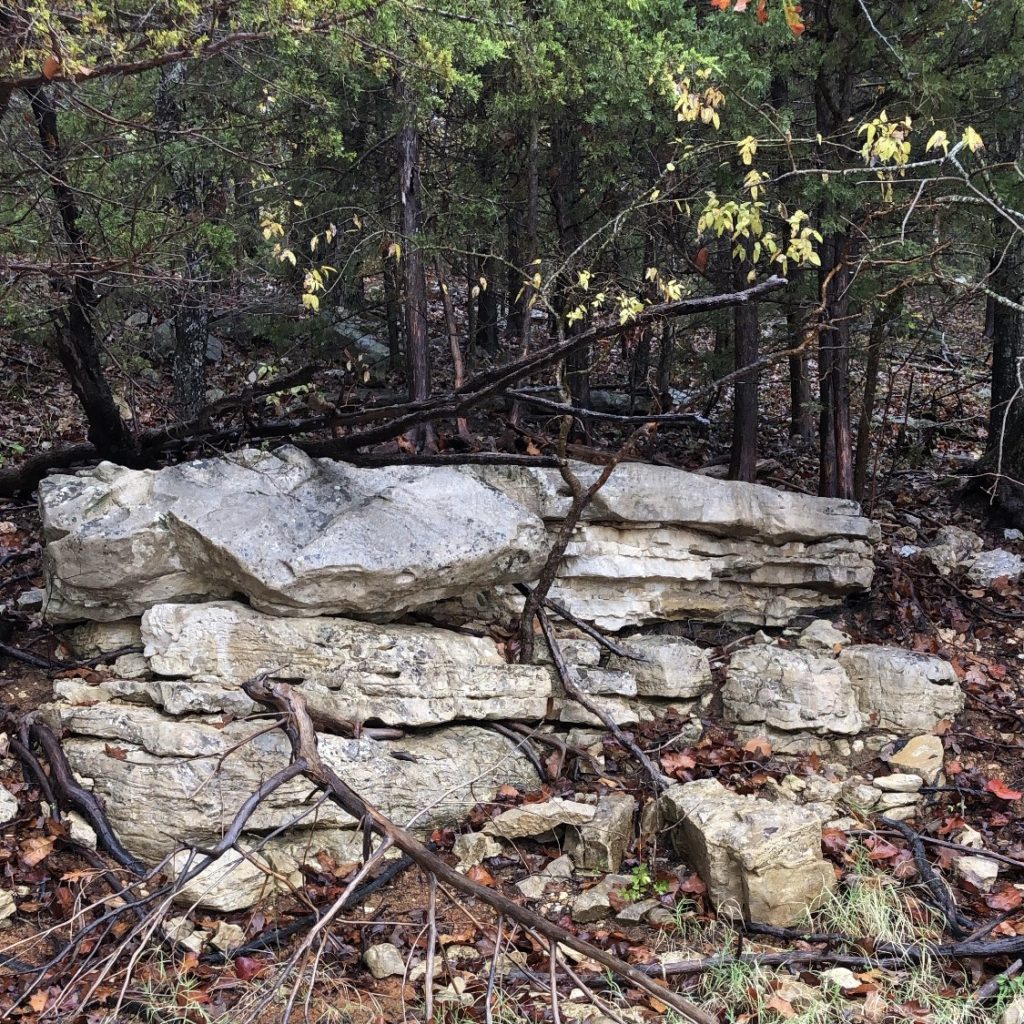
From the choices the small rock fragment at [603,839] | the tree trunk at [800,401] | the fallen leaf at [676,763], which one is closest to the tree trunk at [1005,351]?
the tree trunk at [800,401]

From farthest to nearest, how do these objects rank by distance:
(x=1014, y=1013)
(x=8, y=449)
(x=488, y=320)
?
1. (x=488, y=320)
2. (x=8, y=449)
3. (x=1014, y=1013)

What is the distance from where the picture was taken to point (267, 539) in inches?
231

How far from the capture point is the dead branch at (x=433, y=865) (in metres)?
2.84

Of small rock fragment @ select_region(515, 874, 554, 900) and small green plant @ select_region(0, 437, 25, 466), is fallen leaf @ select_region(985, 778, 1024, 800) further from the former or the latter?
small green plant @ select_region(0, 437, 25, 466)

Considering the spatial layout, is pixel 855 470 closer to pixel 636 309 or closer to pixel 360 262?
pixel 636 309

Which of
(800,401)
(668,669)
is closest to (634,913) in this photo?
(668,669)

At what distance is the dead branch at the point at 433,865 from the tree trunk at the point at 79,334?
3707mm

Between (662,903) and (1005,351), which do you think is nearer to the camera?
(662,903)

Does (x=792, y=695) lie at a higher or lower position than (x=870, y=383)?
lower

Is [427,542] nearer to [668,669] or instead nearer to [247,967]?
[668,669]

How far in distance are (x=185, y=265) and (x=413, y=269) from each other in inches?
86.1

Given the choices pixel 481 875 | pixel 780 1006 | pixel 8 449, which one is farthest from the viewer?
pixel 8 449

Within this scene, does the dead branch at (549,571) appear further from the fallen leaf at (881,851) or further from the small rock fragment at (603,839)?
the fallen leaf at (881,851)

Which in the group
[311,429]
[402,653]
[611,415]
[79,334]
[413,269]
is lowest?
[402,653]
